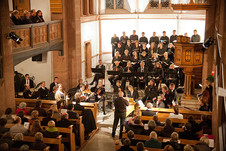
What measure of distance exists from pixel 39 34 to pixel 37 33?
16 centimetres

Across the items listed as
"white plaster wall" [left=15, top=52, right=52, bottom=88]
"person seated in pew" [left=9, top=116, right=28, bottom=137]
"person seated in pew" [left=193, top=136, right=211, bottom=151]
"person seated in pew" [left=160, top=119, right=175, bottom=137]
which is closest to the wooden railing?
"white plaster wall" [left=15, top=52, right=52, bottom=88]

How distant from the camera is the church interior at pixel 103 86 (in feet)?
26.8

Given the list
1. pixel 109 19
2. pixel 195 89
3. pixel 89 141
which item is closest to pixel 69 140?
pixel 89 141

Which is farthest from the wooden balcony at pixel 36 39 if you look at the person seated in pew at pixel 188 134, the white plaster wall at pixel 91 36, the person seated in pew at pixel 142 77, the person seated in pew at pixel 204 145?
the person seated in pew at pixel 204 145

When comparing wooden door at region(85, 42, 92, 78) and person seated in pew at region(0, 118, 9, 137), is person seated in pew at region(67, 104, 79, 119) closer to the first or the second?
person seated in pew at region(0, 118, 9, 137)

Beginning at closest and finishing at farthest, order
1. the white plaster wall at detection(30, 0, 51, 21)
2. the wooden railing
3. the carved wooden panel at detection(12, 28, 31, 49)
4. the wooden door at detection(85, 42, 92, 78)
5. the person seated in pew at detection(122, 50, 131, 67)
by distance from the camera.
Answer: the carved wooden panel at detection(12, 28, 31, 49) → the wooden railing → the white plaster wall at detection(30, 0, 51, 21) → the person seated in pew at detection(122, 50, 131, 67) → the wooden door at detection(85, 42, 92, 78)

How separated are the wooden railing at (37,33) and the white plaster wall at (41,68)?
54.7 inches

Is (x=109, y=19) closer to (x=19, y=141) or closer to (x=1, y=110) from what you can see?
(x=1, y=110)

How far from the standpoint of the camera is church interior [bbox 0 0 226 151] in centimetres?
816

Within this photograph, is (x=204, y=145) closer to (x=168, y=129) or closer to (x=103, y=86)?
(x=168, y=129)

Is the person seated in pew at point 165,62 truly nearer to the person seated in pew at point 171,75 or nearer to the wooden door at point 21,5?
the person seated in pew at point 171,75

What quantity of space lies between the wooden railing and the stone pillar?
1.76ft

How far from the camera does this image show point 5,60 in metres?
10.5

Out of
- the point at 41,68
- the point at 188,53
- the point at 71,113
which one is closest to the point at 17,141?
the point at 71,113
